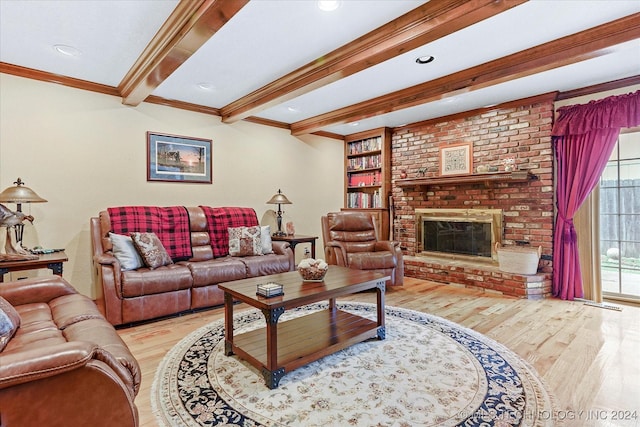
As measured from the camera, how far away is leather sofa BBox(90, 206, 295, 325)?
2.83 metres

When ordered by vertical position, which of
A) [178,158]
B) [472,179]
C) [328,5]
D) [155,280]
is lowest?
[155,280]

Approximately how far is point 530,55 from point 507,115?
1555 mm

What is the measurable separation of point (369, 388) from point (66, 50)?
351 centimetres

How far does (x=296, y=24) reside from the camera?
238 centimetres

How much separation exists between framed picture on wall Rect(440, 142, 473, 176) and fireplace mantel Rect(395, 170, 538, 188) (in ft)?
0.61

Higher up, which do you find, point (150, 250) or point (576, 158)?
point (576, 158)

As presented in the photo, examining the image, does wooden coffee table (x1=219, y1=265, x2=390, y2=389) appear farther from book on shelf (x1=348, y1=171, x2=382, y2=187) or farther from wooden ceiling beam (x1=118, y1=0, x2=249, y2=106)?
book on shelf (x1=348, y1=171, x2=382, y2=187)

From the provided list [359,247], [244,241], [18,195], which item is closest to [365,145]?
[359,247]

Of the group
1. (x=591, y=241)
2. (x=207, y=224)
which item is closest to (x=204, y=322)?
(x=207, y=224)

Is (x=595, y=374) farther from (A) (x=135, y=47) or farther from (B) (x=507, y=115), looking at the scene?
(A) (x=135, y=47)

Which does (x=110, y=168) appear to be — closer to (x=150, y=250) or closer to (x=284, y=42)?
(x=150, y=250)

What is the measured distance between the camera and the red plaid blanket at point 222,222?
13.0ft

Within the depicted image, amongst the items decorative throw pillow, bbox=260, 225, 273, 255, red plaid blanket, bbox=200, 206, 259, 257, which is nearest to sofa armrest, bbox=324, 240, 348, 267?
decorative throw pillow, bbox=260, 225, 273, 255

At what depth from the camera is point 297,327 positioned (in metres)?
2.45
